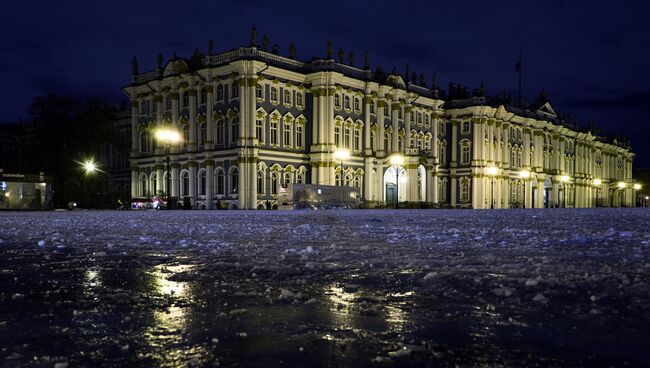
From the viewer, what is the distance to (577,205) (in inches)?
3423

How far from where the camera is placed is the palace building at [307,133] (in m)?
46.4

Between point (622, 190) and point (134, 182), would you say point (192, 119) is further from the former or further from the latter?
point (622, 190)

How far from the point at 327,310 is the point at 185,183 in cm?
4859

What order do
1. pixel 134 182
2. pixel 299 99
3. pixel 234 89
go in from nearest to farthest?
pixel 234 89, pixel 299 99, pixel 134 182

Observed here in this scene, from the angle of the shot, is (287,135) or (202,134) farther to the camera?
(202,134)

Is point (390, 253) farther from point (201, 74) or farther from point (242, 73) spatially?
point (201, 74)

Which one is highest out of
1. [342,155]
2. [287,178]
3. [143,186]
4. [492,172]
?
[342,155]

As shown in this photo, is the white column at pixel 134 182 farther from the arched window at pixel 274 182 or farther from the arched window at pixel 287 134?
the arched window at pixel 287 134

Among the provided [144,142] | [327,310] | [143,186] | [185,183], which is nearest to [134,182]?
[143,186]

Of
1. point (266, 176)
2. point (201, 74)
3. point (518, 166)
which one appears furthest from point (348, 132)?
point (518, 166)

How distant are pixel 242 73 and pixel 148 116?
14.7 meters

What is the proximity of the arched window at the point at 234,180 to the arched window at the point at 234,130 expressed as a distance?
2447 mm

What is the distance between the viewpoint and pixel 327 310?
3.66 m

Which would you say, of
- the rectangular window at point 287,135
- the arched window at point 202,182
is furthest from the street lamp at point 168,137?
the rectangular window at point 287,135
